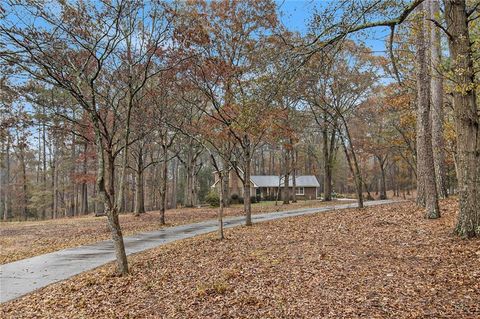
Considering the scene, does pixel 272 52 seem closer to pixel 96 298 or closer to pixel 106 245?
pixel 96 298

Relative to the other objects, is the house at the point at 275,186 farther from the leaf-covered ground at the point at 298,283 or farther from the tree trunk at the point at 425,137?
the leaf-covered ground at the point at 298,283

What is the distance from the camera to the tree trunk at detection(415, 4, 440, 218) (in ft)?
30.0

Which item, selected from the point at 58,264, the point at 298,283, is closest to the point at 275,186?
the point at 58,264

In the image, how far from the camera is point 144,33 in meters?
11.4

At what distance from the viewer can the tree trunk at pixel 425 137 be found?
30.0 feet

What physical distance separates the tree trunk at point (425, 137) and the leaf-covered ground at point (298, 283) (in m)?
0.67

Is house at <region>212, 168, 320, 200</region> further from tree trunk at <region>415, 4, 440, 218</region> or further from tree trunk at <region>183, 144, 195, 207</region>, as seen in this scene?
tree trunk at <region>415, 4, 440, 218</region>

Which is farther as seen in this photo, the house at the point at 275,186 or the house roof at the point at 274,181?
the house roof at the point at 274,181

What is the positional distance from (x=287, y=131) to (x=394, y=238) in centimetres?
854

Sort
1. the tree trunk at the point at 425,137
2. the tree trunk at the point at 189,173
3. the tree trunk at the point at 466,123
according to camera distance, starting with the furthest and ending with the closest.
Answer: the tree trunk at the point at 189,173 < the tree trunk at the point at 425,137 < the tree trunk at the point at 466,123

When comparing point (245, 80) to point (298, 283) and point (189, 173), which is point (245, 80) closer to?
point (298, 283)

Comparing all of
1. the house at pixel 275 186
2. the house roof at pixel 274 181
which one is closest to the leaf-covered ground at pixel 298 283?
the house at pixel 275 186

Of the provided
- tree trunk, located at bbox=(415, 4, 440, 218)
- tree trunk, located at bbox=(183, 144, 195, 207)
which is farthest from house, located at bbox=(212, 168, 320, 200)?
tree trunk, located at bbox=(415, 4, 440, 218)

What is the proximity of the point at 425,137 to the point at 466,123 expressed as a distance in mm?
3530
